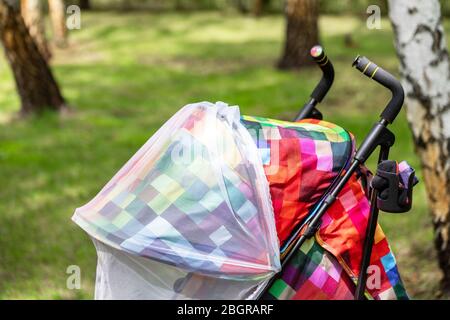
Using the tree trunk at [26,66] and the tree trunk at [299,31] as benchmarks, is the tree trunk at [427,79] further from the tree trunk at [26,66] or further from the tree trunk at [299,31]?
the tree trunk at [299,31]

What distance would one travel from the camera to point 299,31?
12.3 m

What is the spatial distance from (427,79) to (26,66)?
21.2 ft

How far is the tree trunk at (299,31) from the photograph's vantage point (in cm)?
1216

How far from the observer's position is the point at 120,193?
2.82 m

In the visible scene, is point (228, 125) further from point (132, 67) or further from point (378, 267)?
point (132, 67)

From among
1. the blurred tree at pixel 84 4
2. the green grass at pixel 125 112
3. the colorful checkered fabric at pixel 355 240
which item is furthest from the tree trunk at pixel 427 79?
the blurred tree at pixel 84 4

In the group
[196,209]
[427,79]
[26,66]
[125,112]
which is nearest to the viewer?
[196,209]

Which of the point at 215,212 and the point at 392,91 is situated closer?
the point at 215,212

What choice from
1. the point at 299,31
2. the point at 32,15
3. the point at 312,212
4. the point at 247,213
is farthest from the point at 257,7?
the point at 247,213

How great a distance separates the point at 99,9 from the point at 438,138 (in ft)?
78.5

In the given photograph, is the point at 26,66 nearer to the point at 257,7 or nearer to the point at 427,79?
the point at 427,79

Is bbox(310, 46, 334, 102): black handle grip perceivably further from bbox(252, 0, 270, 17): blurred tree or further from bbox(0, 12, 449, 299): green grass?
bbox(252, 0, 270, 17): blurred tree

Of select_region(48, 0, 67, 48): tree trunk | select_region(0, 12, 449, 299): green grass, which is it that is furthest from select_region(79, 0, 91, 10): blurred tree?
select_region(48, 0, 67, 48): tree trunk
